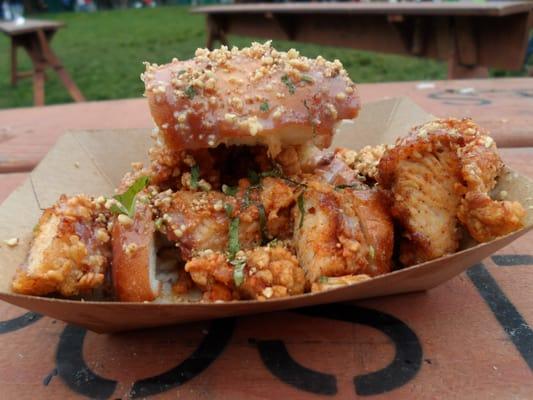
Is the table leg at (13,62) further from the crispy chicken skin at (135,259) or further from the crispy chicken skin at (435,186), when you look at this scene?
the crispy chicken skin at (435,186)

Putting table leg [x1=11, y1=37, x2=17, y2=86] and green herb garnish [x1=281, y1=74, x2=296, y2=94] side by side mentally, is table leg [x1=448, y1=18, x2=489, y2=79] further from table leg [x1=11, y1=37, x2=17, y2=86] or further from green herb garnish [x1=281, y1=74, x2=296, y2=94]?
table leg [x1=11, y1=37, x2=17, y2=86]

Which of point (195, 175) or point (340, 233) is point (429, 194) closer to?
point (340, 233)

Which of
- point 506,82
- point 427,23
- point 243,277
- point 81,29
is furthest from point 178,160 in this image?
point 81,29

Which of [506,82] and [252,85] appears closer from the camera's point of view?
[252,85]

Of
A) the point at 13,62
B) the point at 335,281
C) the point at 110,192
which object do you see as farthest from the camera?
the point at 13,62

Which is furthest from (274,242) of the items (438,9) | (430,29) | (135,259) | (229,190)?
(430,29)

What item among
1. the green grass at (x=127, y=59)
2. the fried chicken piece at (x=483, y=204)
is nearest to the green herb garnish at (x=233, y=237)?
the fried chicken piece at (x=483, y=204)

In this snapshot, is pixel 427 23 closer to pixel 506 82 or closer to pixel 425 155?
pixel 506 82
